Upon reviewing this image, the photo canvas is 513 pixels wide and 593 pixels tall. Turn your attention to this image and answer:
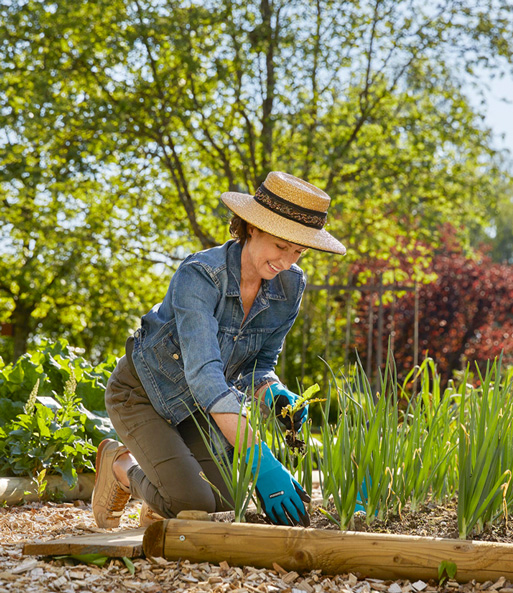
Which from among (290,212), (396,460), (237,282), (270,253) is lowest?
(396,460)

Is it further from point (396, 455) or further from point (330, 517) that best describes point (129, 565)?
point (396, 455)

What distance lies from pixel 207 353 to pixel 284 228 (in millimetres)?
505

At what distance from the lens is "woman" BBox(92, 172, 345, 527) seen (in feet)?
7.39

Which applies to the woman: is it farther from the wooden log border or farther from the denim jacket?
the wooden log border

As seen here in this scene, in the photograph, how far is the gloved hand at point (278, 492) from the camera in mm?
2016

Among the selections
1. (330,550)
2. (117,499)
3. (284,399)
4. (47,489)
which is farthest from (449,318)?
(330,550)

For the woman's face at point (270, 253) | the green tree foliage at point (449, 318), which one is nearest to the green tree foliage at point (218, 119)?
the green tree foliage at point (449, 318)

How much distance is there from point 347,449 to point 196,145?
673 cm

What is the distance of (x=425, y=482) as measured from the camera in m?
2.26

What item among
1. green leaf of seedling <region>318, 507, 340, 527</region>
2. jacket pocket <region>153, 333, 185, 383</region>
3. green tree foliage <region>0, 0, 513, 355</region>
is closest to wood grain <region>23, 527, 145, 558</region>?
green leaf of seedling <region>318, 507, 340, 527</region>

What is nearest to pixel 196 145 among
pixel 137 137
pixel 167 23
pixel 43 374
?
pixel 137 137

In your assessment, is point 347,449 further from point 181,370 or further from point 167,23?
point 167,23

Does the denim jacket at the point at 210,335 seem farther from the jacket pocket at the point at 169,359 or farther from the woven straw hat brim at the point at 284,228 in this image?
the woven straw hat brim at the point at 284,228

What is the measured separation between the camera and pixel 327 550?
186 cm
